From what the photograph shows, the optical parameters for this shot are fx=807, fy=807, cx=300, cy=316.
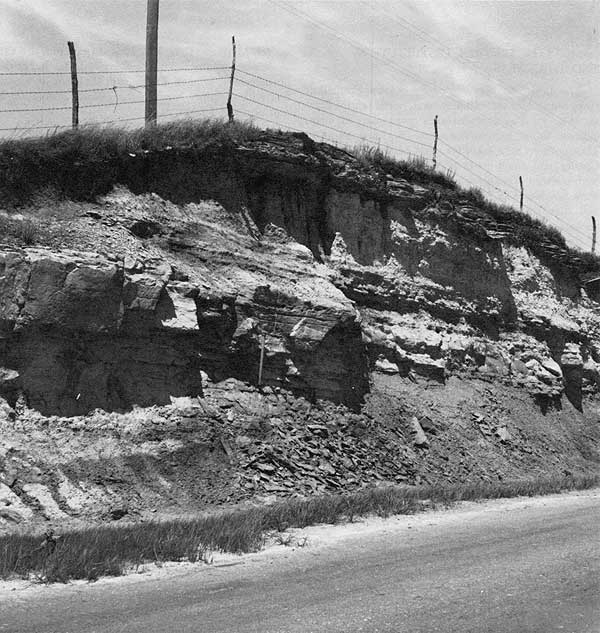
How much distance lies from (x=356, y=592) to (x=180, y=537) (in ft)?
8.57

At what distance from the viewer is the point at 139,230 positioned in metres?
15.6

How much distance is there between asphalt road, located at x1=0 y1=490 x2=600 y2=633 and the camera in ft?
21.2

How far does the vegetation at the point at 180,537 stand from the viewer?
7.86m

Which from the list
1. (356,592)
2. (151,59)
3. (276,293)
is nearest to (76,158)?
(276,293)

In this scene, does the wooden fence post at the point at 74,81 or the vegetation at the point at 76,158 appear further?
the wooden fence post at the point at 74,81

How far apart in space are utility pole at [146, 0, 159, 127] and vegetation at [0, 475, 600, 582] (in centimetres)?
1132

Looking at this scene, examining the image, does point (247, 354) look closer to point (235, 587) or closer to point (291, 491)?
point (291, 491)

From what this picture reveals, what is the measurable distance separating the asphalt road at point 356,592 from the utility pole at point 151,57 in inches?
517

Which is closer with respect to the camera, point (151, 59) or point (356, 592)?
point (356, 592)

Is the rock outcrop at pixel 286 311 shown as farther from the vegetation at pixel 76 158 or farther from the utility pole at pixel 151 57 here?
the utility pole at pixel 151 57

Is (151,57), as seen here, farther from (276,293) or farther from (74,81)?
(276,293)

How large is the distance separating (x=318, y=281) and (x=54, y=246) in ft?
19.9

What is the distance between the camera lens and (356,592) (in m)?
7.46

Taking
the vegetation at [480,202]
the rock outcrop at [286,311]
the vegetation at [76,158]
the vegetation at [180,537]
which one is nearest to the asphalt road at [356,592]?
the vegetation at [180,537]
